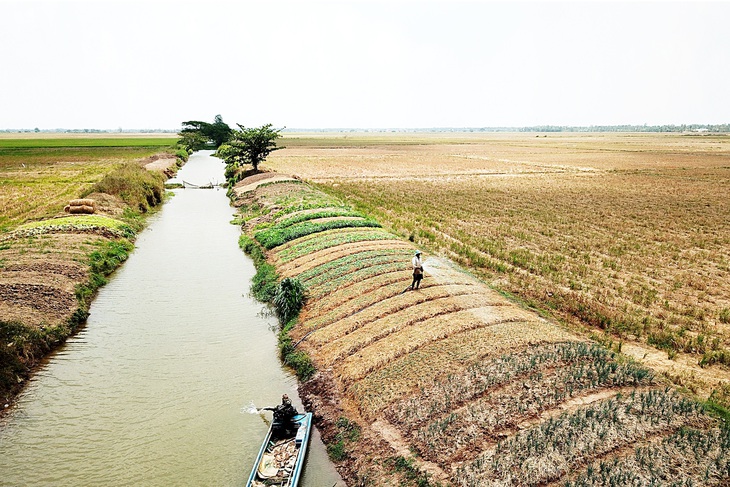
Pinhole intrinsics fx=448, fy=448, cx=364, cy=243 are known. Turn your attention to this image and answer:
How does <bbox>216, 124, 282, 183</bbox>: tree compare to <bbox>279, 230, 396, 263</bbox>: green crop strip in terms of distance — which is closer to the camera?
<bbox>279, 230, 396, 263</bbox>: green crop strip

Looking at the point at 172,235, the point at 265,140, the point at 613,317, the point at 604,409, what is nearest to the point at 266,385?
the point at 604,409

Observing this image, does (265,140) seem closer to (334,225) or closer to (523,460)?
(334,225)

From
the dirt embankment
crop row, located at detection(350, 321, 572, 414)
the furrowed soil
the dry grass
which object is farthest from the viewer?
the dry grass

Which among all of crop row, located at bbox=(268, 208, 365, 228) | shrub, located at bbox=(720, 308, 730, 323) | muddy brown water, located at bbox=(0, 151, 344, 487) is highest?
crop row, located at bbox=(268, 208, 365, 228)

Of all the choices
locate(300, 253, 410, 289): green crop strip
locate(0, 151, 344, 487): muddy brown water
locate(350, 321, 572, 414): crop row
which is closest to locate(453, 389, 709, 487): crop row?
locate(350, 321, 572, 414): crop row

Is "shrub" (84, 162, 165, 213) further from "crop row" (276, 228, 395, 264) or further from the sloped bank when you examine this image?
the sloped bank

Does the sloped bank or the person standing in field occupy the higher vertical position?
the person standing in field

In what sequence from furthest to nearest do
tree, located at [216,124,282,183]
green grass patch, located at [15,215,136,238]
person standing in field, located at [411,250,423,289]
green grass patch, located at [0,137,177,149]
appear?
green grass patch, located at [0,137,177,149] < tree, located at [216,124,282,183] < green grass patch, located at [15,215,136,238] < person standing in field, located at [411,250,423,289]
